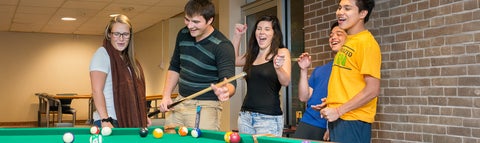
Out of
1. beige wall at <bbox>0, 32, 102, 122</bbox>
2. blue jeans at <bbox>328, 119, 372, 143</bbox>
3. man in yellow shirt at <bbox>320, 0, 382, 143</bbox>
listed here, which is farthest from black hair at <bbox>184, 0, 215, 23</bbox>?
beige wall at <bbox>0, 32, 102, 122</bbox>

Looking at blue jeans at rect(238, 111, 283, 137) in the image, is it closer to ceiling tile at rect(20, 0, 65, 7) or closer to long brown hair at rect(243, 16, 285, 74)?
long brown hair at rect(243, 16, 285, 74)

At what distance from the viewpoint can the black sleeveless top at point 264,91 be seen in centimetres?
287

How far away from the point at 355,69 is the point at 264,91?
69 centimetres

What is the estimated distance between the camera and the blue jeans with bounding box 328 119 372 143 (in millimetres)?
2320

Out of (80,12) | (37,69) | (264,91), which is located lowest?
(264,91)

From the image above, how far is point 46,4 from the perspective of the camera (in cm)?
758

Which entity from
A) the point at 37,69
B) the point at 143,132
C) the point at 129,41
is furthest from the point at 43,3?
the point at 143,132

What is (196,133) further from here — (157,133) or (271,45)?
(271,45)

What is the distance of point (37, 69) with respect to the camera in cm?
1174

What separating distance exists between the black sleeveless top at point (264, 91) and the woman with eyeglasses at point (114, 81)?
2.06 feet

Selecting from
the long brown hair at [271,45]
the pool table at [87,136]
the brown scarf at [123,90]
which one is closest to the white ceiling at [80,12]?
the long brown hair at [271,45]

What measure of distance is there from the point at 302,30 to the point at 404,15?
173 cm

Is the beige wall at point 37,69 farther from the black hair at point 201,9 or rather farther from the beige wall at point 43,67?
the black hair at point 201,9

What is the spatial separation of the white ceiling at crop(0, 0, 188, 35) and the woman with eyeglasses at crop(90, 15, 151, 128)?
15.0 feet
